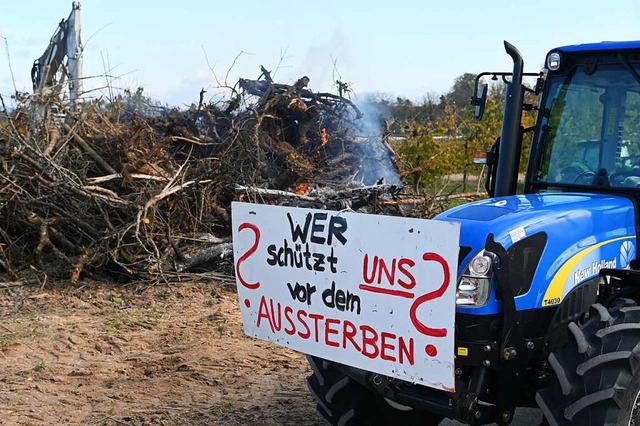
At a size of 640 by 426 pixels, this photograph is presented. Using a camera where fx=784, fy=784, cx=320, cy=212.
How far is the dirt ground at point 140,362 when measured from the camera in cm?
552

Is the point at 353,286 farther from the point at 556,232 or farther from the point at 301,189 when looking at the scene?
the point at 301,189

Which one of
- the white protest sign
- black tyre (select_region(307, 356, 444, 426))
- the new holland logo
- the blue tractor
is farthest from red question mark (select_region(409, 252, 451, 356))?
the new holland logo

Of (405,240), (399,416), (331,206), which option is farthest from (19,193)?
(405,240)

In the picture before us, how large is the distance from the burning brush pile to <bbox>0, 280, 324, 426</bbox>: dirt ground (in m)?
0.45

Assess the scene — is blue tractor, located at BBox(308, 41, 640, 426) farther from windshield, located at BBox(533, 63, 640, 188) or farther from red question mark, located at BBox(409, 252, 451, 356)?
red question mark, located at BBox(409, 252, 451, 356)

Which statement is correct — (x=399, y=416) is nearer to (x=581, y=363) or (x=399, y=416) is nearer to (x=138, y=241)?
(x=581, y=363)

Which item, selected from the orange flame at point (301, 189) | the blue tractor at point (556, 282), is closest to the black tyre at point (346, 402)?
the blue tractor at point (556, 282)

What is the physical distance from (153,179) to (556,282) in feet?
22.1

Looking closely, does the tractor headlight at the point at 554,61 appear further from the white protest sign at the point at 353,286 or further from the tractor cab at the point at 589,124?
the white protest sign at the point at 353,286

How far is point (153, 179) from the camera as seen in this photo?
9.71 meters

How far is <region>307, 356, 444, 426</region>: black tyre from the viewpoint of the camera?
4.41 metres

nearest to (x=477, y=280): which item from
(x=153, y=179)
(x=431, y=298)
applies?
(x=431, y=298)

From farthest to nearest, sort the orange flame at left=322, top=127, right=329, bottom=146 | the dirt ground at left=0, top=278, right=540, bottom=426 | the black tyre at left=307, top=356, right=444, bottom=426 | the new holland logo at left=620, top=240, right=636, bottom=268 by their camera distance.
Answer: the orange flame at left=322, top=127, right=329, bottom=146, the dirt ground at left=0, top=278, right=540, bottom=426, the black tyre at left=307, top=356, right=444, bottom=426, the new holland logo at left=620, top=240, right=636, bottom=268

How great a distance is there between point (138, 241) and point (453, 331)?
6089 mm
